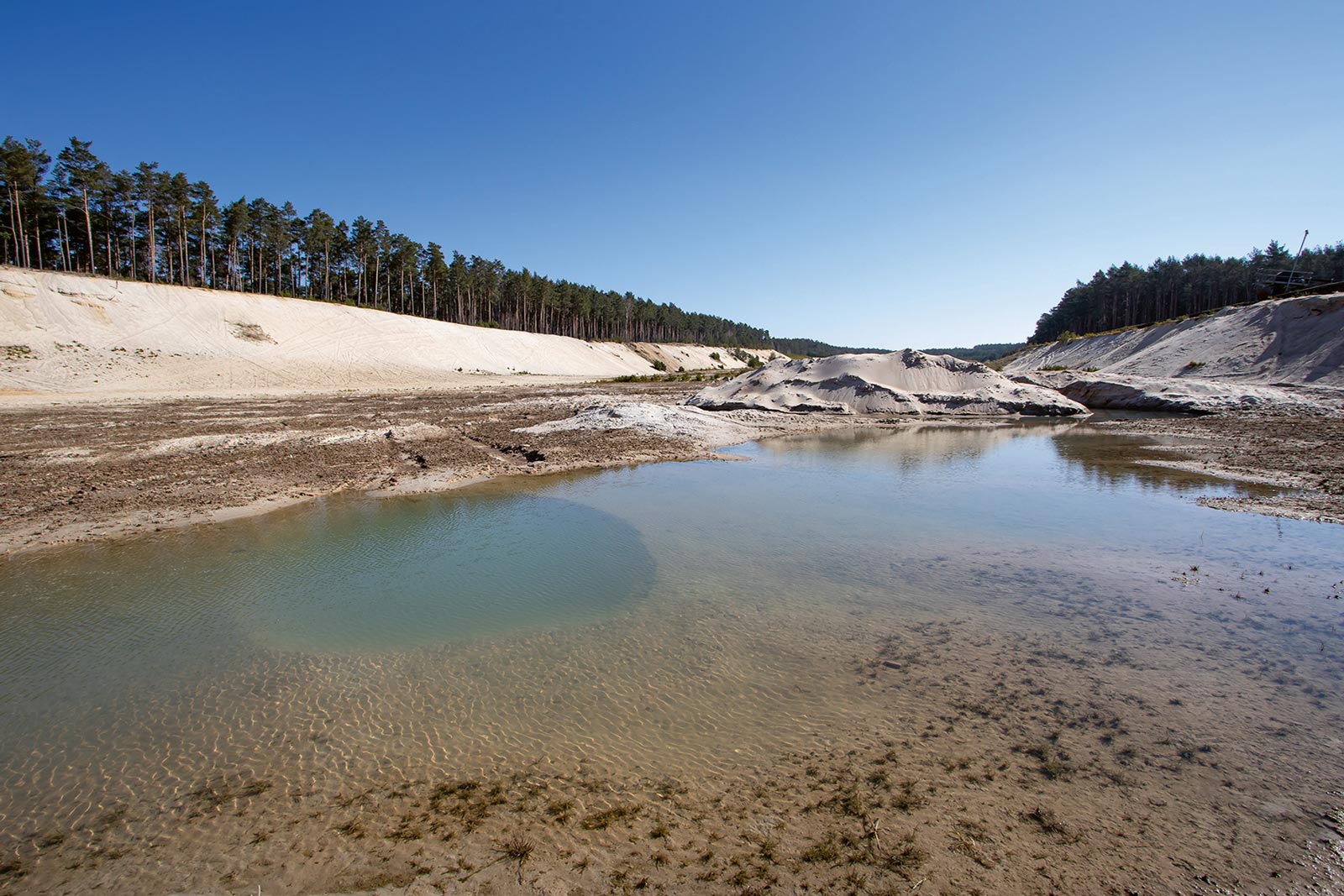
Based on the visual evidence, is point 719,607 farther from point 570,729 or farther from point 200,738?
point 200,738

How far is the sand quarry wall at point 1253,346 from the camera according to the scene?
29969 mm

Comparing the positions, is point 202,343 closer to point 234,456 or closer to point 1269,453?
point 234,456

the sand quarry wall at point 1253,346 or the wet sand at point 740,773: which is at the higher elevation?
the sand quarry wall at point 1253,346

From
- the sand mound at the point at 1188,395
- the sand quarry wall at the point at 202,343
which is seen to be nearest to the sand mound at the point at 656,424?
the sand mound at the point at 1188,395

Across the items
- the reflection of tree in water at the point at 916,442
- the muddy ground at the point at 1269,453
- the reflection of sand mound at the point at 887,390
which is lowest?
the reflection of tree in water at the point at 916,442

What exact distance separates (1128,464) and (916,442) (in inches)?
273

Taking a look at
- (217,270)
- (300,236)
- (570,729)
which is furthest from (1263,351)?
(217,270)

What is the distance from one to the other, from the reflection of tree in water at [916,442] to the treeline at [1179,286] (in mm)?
58274

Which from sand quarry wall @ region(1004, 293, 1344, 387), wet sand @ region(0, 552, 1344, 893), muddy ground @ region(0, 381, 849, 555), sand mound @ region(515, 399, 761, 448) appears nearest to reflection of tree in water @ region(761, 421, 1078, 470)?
sand mound @ region(515, 399, 761, 448)

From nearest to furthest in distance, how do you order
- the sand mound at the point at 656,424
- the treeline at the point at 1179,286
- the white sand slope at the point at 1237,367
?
1. the sand mound at the point at 656,424
2. the white sand slope at the point at 1237,367
3. the treeline at the point at 1179,286

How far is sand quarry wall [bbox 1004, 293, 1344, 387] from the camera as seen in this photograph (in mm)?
29969

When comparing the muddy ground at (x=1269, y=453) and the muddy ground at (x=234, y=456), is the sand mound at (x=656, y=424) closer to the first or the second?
the muddy ground at (x=234, y=456)

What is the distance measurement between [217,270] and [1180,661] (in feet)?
306

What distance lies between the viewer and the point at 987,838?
3270 millimetres
